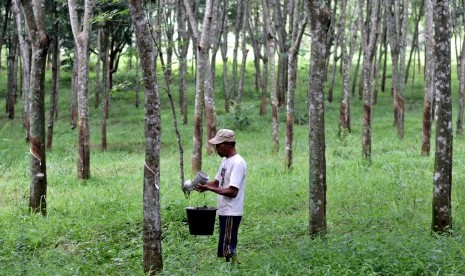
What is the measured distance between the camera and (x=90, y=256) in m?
7.96

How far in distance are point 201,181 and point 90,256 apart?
85.9 inches

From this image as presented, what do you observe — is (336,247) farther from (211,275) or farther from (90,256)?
(90,256)

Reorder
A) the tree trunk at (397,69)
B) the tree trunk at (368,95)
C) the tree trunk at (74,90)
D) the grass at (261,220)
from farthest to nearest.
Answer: the tree trunk at (74,90), the tree trunk at (397,69), the tree trunk at (368,95), the grass at (261,220)

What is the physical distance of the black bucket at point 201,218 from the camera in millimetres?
6750

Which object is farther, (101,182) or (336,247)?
(101,182)

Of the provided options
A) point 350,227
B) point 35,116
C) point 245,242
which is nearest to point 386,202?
point 350,227

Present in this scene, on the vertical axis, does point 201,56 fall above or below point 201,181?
above

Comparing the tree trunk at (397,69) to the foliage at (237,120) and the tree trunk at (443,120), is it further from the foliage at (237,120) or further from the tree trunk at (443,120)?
the tree trunk at (443,120)

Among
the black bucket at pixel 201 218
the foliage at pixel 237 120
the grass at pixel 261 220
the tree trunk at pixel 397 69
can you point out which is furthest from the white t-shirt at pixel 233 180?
the foliage at pixel 237 120

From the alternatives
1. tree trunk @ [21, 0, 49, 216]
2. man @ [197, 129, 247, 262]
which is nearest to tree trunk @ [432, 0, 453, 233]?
man @ [197, 129, 247, 262]

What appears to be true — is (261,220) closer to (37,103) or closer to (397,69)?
(37,103)

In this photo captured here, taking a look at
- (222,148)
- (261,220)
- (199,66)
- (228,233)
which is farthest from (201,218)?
(199,66)

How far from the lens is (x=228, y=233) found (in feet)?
22.2

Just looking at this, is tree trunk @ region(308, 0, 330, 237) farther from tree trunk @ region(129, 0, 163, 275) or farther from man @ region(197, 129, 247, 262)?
tree trunk @ region(129, 0, 163, 275)
